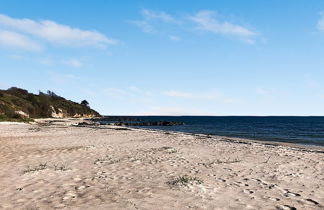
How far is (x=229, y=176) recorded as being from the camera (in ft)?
41.2

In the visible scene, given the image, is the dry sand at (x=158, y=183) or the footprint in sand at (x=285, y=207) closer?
the footprint in sand at (x=285, y=207)

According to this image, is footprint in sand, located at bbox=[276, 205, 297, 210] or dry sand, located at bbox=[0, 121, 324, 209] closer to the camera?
footprint in sand, located at bbox=[276, 205, 297, 210]

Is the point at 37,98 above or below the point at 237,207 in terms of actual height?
above

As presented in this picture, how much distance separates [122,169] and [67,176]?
2.51 m

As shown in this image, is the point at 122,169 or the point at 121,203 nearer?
→ the point at 121,203

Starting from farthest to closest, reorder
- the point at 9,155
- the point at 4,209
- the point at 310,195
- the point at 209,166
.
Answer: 1. the point at 9,155
2. the point at 209,166
3. the point at 310,195
4. the point at 4,209

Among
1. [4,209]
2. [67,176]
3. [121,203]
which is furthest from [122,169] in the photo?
[4,209]

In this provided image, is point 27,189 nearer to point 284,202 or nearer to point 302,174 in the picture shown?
point 284,202

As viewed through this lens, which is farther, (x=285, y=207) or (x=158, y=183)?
(x=158, y=183)

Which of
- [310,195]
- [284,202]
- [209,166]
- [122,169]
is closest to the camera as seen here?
[284,202]

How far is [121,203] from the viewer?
344 inches

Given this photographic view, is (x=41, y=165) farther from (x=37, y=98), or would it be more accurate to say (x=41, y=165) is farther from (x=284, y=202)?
(x=37, y=98)

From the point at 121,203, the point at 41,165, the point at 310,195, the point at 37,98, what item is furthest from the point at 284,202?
the point at 37,98

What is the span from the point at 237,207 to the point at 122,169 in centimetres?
671
